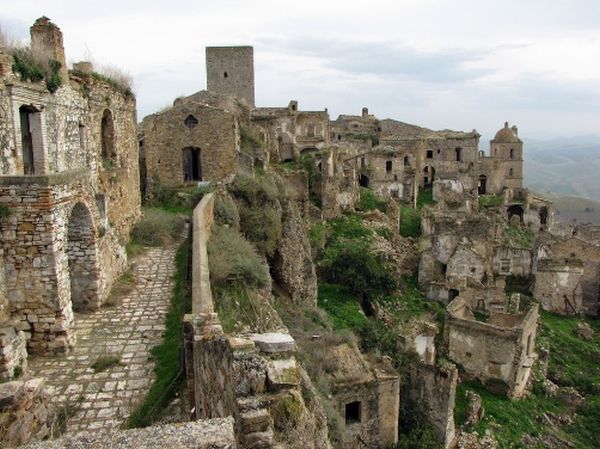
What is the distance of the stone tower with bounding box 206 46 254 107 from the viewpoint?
3844 cm

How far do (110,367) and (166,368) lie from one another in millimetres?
813

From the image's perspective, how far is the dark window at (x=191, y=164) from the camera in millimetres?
20328

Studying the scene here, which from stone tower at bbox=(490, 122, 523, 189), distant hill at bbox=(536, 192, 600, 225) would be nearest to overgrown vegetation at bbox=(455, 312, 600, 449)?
stone tower at bbox=(490, 122, 523, 189)

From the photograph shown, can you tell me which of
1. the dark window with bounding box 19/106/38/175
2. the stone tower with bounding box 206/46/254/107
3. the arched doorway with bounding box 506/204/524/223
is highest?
the stone tower with bounding box 206/46/254/107

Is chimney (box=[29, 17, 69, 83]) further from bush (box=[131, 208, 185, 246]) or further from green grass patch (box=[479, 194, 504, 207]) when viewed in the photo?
green grass patch (box=[479, 194, 504, 207])

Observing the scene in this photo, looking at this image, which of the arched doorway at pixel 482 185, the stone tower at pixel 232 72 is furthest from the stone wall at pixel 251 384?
the arched doorway at pixel 482 185

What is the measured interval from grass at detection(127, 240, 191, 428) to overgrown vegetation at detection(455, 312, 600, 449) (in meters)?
12.7

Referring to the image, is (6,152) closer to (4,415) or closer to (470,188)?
(4,415)

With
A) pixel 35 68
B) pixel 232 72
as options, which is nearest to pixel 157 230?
pixel 35 68

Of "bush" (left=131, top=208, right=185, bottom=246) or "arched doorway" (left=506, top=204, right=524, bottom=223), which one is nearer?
"bush" (left=131, top=208, right=185, bottom=246)

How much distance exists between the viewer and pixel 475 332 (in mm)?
21266

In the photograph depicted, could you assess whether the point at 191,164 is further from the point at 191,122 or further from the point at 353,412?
the point at 353,412

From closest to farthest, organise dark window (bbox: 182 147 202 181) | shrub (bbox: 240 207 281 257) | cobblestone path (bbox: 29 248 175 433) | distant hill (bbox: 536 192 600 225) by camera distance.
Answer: cobblestone path (bbox: 29 248 175 433) → shrub (bbox: 240 207 281 257) → dark window (bbox: 182 147 202 181) → distant hill (bbox: 536 192 600 225)

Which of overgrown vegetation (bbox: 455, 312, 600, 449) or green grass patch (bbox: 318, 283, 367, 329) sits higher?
green grass patch (bbox: 318, 283, 367, 329)
